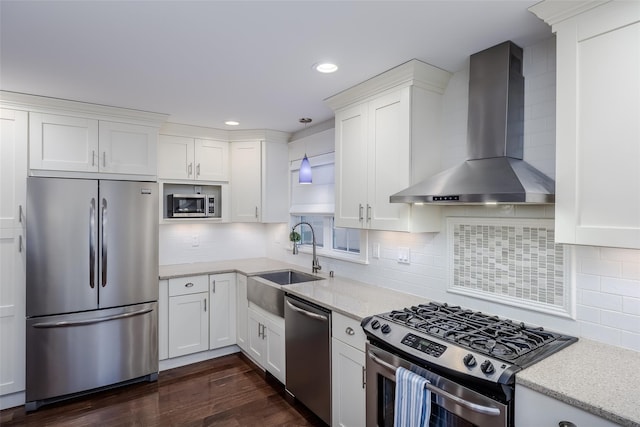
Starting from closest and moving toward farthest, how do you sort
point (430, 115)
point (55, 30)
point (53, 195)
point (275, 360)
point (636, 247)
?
point (636, 247)
point (55, 30)
point (430, 115)
point (53, 195)
point (275, 360)

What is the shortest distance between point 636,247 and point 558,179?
0.39 meters

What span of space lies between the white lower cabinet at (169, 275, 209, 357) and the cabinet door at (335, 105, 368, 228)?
167 centimetres

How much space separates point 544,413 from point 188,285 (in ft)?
10.00

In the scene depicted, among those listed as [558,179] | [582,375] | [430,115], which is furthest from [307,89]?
[582,375]

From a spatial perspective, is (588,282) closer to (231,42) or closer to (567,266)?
(567,266)

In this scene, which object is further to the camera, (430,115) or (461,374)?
(430,115)

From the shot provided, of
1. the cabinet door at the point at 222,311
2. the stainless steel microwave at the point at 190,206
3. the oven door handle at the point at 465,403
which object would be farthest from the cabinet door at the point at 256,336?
the oven door handle at the point at 465,403

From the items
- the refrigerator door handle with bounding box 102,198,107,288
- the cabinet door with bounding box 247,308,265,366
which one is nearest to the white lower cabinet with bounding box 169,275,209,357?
the cabinet door with bounding box 247,308,265,366

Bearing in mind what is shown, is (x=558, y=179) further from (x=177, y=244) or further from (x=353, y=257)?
(x=177, y=244)

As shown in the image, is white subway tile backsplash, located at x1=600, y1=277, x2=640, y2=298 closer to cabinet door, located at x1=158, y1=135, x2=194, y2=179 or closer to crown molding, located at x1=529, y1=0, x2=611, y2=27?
crown molding, located at x1=529, y1=0, x2=611, y2=27

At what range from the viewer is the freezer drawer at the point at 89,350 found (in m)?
2.77

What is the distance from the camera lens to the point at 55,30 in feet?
5.83

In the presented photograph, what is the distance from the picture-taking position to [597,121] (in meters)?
1.46

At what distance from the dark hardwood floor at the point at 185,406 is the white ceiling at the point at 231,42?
2462mm
